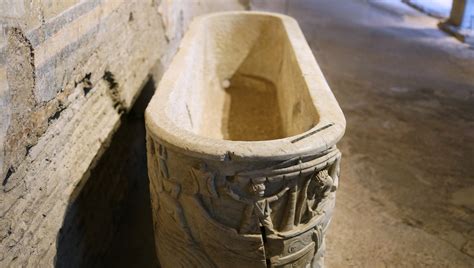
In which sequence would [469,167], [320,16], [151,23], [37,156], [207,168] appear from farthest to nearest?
[320,16] < [151,23] < [469,167] < [37,156] < [207,168]

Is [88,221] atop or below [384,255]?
atop

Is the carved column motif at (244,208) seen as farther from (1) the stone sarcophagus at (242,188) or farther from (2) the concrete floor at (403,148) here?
(2) the concrete floor at (403,148)

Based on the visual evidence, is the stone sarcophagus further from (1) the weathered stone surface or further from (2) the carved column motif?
(1) the weathered stone surface

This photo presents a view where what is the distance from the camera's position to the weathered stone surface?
1.66m

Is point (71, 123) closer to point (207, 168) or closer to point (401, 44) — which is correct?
point (207, 168)

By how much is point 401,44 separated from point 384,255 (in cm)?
425

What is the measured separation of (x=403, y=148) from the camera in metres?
3.48

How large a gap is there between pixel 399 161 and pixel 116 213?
1.97 m

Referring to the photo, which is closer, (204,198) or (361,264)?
(204,198)

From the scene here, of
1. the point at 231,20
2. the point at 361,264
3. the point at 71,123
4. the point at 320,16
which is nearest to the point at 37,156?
the point at 71,123

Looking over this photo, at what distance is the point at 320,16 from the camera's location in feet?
25.4

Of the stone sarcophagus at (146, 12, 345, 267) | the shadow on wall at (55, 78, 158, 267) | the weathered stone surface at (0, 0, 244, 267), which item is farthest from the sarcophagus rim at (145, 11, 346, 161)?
the shadow on wall at (55, 78, 158, 267)

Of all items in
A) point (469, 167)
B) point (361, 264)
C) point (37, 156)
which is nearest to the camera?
point (37, 156)

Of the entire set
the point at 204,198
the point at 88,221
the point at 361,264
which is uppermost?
the point at 204,198
